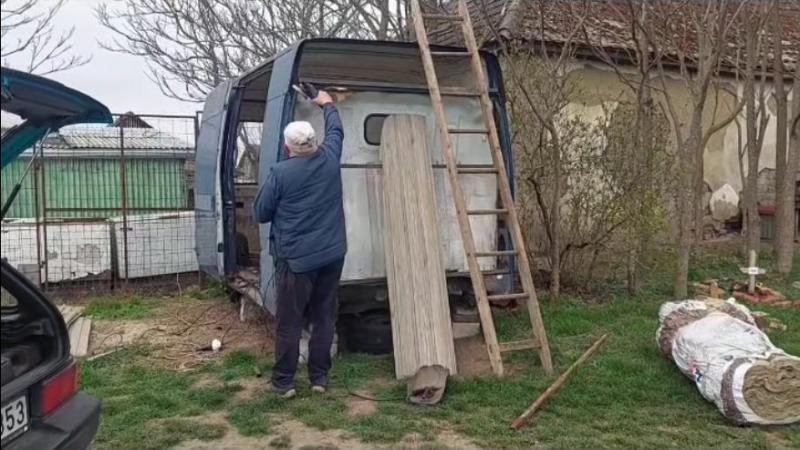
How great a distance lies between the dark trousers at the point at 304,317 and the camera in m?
5.07

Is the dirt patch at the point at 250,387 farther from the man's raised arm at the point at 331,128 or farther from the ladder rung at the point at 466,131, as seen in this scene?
the ladder rung at the point at 466,131

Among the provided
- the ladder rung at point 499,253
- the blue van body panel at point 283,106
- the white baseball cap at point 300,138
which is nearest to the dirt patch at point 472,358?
the ladder rung at point 499,253

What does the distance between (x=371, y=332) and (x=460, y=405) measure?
49.6 inches

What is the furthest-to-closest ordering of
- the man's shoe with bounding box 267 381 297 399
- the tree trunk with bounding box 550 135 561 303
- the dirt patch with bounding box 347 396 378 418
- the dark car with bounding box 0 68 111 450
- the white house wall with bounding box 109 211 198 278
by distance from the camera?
the white house wall with bounding box 109 211 198 278 → the tree trunk with bounding box 550 135 561 303 → the man's shoe with bounding box 267 381 297 399 → the dirt patch with bounding box 347 396 378 418 → the dark car with bounding box 0 68 111 450

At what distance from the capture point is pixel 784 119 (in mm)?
9617

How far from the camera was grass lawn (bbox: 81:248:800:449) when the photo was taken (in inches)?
169

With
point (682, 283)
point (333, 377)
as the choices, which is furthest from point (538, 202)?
point (333, 377)

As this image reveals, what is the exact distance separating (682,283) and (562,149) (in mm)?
1847

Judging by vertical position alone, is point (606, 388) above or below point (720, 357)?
below

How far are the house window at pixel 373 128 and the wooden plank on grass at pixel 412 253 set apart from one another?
15cm

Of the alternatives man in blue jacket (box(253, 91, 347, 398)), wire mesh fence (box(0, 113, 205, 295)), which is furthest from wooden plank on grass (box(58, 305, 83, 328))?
man in blue jacket (box(253, 91, 347, 398))

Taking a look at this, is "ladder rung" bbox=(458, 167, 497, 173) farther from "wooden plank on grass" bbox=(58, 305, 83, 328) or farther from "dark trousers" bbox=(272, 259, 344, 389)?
"wooden plank on grass" bbox=(58, 305, 83, 328)

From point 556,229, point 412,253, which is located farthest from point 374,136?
point 556,229

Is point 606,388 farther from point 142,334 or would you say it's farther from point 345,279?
point 142,334
